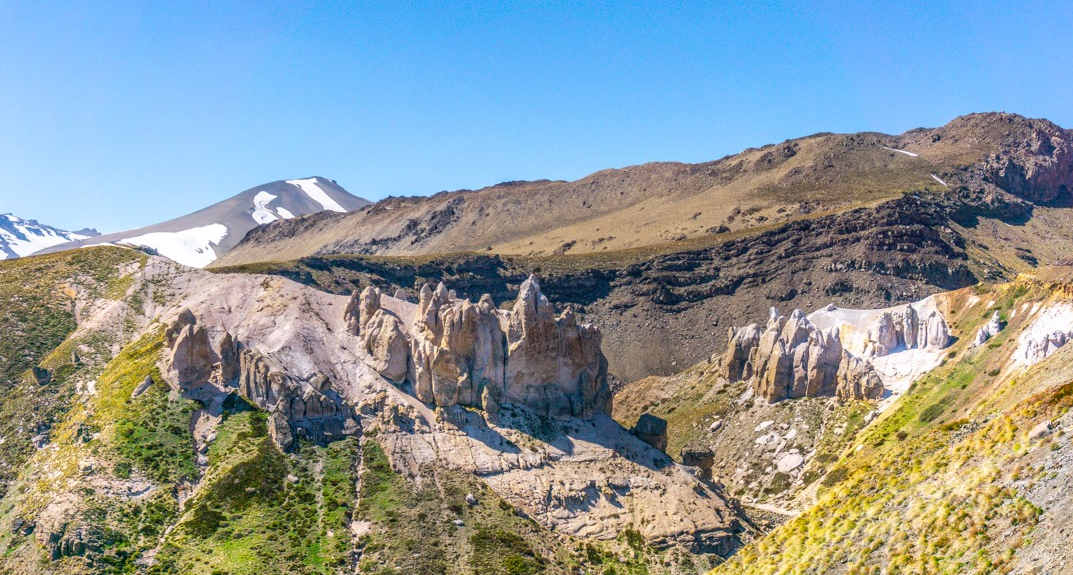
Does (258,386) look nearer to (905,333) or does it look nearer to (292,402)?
(292,402)

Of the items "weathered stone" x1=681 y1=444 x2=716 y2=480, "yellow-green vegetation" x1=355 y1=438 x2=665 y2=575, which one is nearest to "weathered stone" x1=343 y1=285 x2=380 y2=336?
"yellow-green vegetation" x1=355 y1=438 x2=665 y2=575

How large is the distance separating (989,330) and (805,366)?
2701 cm

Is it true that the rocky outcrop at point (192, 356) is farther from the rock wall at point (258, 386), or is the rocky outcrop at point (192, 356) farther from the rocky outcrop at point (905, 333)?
the rocky outcrop at point (905, 333)

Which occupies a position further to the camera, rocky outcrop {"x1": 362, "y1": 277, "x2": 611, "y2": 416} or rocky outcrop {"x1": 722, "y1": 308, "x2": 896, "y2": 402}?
rocky outcrop {"x1": 722, "y1": 308, "x2": 896, "y2": 402}

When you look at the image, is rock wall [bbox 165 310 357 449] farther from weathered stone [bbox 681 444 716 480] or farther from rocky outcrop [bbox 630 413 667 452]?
weathered stone [bbox 681 444 716 480]

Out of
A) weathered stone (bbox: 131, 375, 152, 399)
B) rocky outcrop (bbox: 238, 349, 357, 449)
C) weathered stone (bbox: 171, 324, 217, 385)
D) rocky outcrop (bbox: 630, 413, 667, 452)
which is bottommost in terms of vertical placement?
rocky outcrop (bbox: 630, 413, 667, 452)

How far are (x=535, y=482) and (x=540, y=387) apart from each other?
50.1 ft

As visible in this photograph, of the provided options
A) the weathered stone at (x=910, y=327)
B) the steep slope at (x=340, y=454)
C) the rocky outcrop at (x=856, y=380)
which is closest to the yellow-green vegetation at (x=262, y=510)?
the steep slope at (x=340, y=454)

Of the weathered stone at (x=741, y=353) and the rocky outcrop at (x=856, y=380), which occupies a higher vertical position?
the weathered stone at (x=741, y=353)

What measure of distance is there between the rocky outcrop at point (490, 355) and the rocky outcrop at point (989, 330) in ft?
163

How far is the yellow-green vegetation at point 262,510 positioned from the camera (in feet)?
255

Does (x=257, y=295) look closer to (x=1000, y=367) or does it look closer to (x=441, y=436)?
(x=441, y=436)

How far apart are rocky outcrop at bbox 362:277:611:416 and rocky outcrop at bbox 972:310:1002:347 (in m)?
49.8

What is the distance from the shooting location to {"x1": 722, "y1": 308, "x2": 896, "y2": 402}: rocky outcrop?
129 metres
